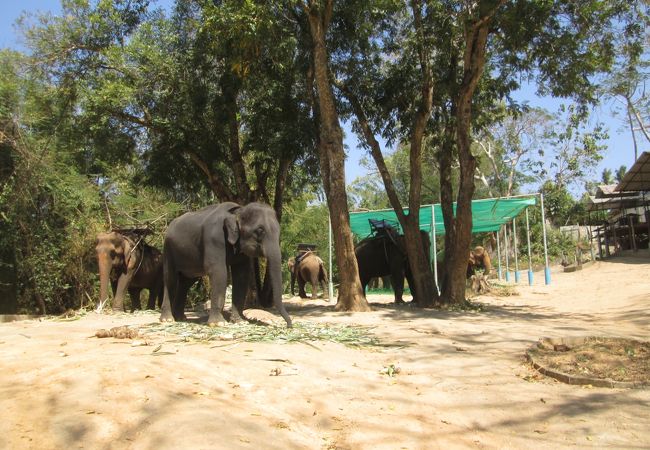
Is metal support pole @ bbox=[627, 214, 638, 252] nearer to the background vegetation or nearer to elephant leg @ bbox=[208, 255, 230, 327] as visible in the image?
the background vegetation

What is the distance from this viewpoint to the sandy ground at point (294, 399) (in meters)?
3.96

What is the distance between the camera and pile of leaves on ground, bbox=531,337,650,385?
6.01 meters

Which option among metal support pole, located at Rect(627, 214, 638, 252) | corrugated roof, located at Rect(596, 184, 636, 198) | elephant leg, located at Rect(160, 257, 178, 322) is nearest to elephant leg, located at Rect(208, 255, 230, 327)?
elephant leg, located at Rect(160, 257, 178, 322)

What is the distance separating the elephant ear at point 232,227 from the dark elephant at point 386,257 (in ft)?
21.9

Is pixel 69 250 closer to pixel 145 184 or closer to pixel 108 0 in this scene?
pixel 145 184

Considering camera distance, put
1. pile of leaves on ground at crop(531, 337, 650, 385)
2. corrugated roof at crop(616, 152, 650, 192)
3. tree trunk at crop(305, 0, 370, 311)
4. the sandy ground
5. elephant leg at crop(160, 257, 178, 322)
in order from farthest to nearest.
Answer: corrugated roof at crop(616, 152, 650, 192) → tree trunk at crop(305, 0, 370, 311) → elephant leg at crop(160, 257, 178, 322) → pile of leaves on ground at crop(531, 337, 650, 385) → the sandy ground

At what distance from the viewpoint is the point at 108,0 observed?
13.2 m

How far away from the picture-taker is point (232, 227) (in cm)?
884

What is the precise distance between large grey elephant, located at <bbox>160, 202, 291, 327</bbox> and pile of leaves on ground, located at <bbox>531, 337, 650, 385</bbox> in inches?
140

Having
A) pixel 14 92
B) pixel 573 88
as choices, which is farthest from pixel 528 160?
pixel 14 92

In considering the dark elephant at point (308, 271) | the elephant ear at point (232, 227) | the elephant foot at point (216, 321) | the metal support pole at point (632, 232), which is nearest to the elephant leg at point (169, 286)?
the elephant foot at point (216, 321)

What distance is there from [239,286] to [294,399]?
4.53 m

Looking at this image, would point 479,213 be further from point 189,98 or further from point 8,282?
point 8,282

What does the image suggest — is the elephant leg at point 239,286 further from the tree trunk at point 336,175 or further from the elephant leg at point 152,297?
the elephant leg at point 152,297
